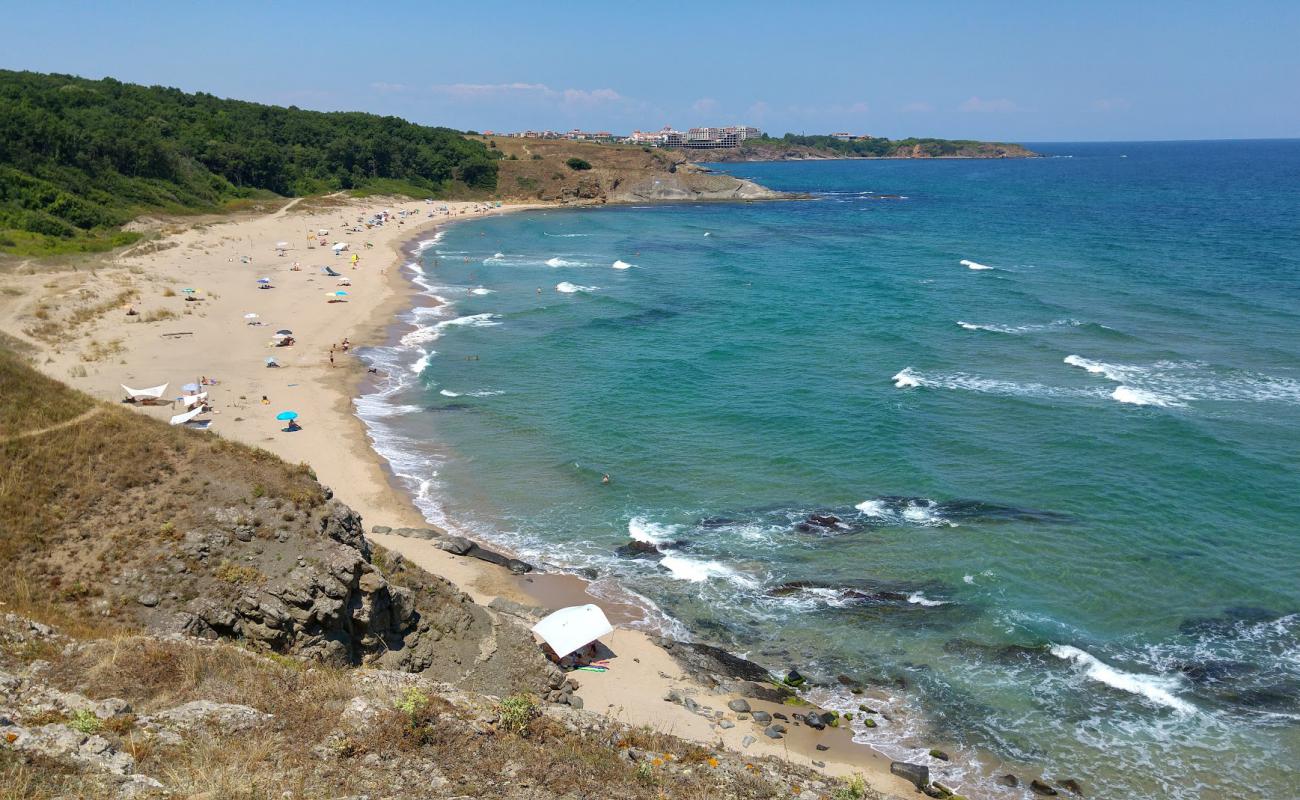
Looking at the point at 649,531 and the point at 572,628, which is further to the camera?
the point at 649,531

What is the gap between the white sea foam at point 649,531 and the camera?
31.3 metres

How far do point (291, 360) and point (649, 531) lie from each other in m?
28.3

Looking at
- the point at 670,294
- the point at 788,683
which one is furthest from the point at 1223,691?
the point at 670,294

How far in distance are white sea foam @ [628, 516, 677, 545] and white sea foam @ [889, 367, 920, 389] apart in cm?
2043

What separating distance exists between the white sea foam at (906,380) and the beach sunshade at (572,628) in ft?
92.0

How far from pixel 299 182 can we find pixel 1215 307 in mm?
115925

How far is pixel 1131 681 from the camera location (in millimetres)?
23422

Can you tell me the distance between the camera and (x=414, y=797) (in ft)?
37.4

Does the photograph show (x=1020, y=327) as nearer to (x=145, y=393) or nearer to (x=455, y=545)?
(x=455, y=545)

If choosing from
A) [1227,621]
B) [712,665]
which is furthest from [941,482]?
[712,665]

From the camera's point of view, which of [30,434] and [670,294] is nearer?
[30,434]

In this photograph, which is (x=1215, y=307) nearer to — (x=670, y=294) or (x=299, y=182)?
(x=670, y=294)

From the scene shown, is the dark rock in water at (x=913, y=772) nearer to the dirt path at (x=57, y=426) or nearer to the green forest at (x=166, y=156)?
the dirt path at (x=57, y=426)

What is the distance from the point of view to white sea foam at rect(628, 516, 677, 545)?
31266mm
